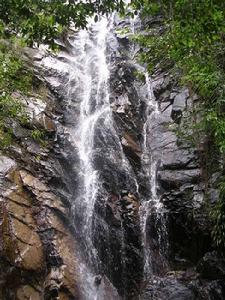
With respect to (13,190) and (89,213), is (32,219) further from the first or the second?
(89,213)

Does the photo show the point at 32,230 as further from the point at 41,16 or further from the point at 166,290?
the point at 41,16

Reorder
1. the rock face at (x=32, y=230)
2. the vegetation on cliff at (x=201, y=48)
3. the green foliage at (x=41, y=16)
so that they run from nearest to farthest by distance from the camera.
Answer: the green foliage at (x=41, y=16), the vegetation on cliff at (x=201, y=48), the rock face at (x=32, y=230)

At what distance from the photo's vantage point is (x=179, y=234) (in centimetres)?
1212

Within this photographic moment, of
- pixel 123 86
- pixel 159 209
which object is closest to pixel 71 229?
pixel 159 209

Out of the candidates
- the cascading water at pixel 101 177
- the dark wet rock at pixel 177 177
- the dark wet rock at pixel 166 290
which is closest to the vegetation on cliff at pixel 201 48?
the dark wet rock at pixel 177 177

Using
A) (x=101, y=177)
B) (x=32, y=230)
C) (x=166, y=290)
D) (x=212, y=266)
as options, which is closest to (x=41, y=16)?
(x=32, y=230)

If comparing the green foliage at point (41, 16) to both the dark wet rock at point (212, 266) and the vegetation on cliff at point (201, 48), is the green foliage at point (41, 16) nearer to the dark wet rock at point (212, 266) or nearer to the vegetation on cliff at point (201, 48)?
the vegetation on cliff at point (201, 48)

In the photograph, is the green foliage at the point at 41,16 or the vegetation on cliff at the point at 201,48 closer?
the green foliage at the point at 41,16

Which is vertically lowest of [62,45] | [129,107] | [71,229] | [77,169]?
[71,229]

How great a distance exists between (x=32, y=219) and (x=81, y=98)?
7535 millimetres

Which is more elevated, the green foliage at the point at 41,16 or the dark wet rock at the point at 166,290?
the green foliage at the point at 41,16

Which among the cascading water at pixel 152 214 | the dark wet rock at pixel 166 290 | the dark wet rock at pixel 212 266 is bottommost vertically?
the dark wet rock at pixel 166 290

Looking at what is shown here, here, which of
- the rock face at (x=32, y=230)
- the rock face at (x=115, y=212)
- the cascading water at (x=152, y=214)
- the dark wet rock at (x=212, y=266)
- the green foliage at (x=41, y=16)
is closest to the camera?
the green foliage at (x=41, y=16)

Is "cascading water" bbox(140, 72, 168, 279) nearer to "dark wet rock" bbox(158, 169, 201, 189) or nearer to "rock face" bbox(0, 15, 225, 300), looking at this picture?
"rock face" bbox(0, 15, 225, 300)
